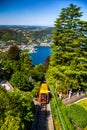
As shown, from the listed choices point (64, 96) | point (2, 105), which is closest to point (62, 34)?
point (64, 96)

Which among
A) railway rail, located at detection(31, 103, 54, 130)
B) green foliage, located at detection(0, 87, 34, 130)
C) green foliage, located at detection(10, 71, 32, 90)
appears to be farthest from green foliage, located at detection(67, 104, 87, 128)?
green foliage, located at detection(10, 71, 32, 90)

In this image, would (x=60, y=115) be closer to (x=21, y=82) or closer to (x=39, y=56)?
(x=21, y=82)

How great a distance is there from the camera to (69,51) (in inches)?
1217

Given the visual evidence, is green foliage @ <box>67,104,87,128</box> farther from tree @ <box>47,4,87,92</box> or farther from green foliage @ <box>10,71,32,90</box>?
green foliage @ <box>10,71,32,90</box>

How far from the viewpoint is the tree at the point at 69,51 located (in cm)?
2966

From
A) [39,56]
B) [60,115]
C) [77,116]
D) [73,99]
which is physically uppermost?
[77,116]

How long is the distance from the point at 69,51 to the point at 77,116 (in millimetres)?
9679

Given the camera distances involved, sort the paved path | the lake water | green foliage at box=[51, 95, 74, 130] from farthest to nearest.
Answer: the lake water
the paved path
green foliage at box=[51, 95, 74, 130]

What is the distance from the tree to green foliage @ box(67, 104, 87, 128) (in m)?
5.03

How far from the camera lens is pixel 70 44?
99.0 ft

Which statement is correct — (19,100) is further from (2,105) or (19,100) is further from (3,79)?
(3,79)

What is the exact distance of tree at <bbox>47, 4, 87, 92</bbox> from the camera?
29.7m

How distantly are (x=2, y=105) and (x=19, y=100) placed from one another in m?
3.26

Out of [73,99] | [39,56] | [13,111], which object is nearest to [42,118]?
[73,99]
